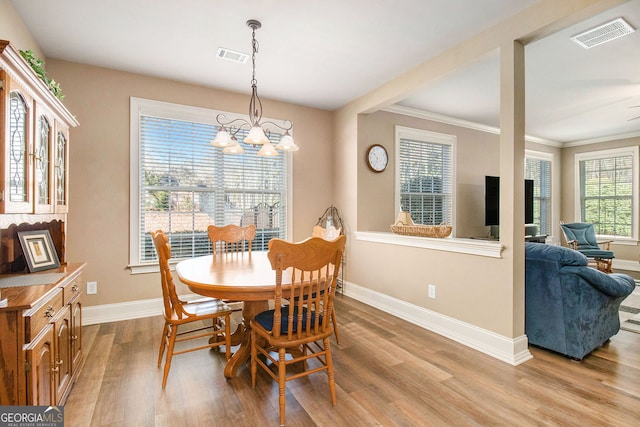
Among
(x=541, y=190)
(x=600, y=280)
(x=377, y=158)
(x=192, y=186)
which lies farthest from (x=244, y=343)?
(x=541, y=190)

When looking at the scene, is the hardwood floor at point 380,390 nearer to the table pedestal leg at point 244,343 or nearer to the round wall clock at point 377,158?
the table pedestal leg at point 244,343

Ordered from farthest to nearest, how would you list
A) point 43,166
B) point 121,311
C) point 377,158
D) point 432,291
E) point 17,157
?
point 377,158
point 121,311
point 432,291
point 43,166
point 17,157

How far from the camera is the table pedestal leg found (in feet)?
7.54

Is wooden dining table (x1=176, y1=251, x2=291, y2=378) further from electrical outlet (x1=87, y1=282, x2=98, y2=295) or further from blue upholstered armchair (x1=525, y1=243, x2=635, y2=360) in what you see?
blue upholstered armchair (x1=525, y1=243, x2=635, y2=360)

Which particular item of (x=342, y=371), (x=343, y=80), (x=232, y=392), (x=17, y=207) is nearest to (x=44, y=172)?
(x=17, y=207)

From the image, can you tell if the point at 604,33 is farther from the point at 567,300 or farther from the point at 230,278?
the point at 230,278

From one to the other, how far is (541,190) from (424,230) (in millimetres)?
5359

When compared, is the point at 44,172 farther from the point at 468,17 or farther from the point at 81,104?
the point at 468,17

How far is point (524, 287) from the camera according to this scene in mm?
2699

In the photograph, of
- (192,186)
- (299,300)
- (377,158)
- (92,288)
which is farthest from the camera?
(377,158)

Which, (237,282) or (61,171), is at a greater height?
(61,171)

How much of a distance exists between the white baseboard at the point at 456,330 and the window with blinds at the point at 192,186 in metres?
1.71

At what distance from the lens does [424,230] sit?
3420 mm

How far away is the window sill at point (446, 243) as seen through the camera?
2.69 meters
